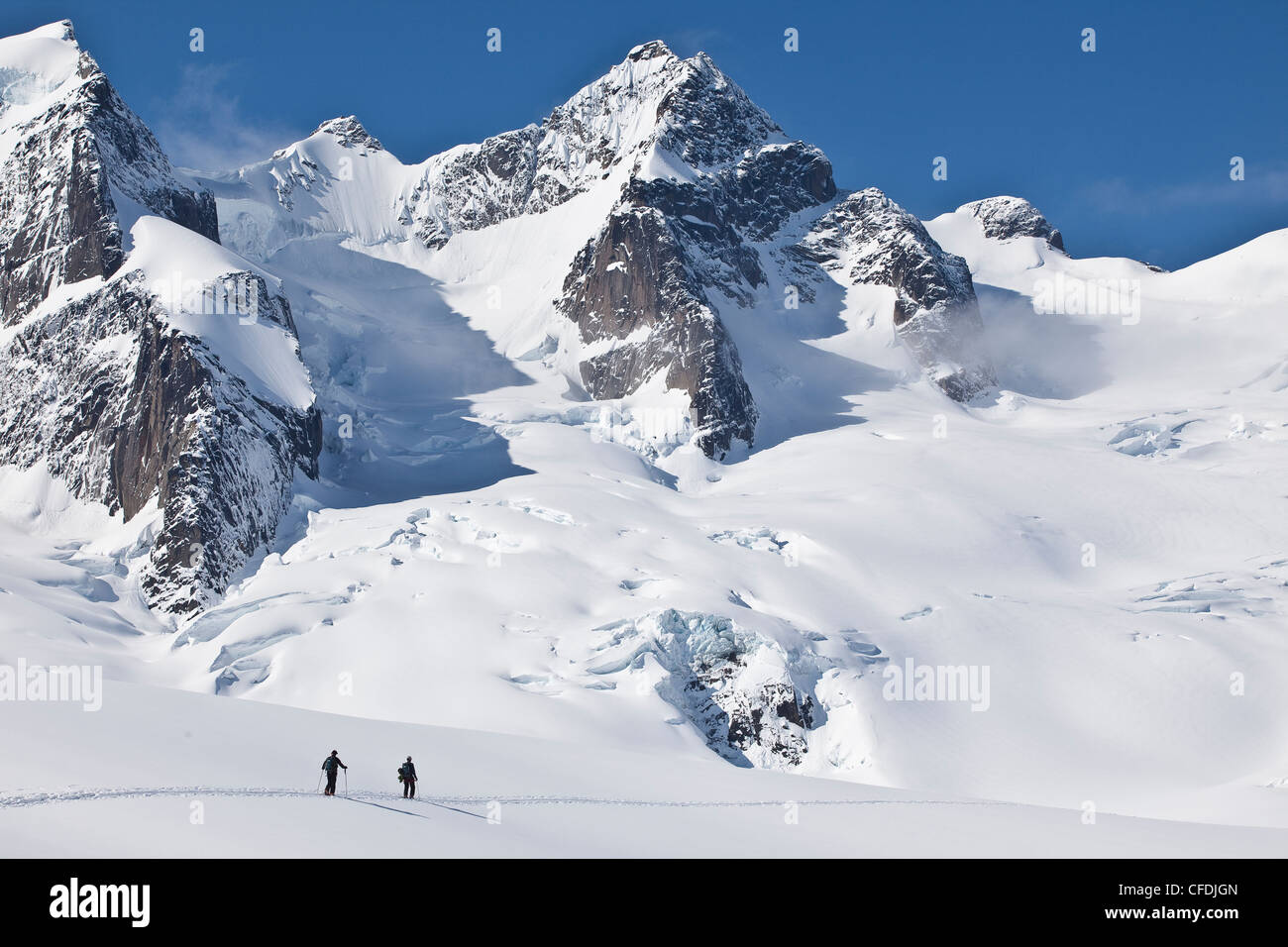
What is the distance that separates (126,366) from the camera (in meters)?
128

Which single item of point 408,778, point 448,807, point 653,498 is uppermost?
point 653,498

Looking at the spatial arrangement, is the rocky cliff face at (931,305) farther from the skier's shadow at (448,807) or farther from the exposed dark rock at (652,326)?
the skier's shadow at (448,807)

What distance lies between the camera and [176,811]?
84.3 ft

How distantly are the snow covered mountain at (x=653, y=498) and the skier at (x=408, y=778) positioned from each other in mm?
2994

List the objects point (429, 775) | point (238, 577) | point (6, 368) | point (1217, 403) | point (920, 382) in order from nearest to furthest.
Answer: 1. point (429, 775)
2. point (238, 577)
3. point (6, 368)
4. point (1217, 403)
5. point (920, 382)

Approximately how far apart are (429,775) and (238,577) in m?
76.0

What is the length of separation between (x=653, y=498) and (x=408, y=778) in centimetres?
9124

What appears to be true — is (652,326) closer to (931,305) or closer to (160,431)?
(931,305)

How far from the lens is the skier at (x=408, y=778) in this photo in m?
32.7

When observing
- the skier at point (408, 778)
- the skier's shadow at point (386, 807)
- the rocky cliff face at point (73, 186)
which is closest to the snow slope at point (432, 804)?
the skier's shadow at point (386, 807)

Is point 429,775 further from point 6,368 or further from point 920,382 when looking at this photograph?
point 920,382

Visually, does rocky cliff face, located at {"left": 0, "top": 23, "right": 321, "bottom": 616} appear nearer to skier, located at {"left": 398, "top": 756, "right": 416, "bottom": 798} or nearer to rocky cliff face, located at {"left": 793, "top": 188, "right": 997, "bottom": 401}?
skier, located at {"left": 398, "top": 756, "right": 416, "bottom": 798}

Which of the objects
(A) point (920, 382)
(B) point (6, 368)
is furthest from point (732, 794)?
(A) point (920, 382)

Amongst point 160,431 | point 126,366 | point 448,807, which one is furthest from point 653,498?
point 448,807
